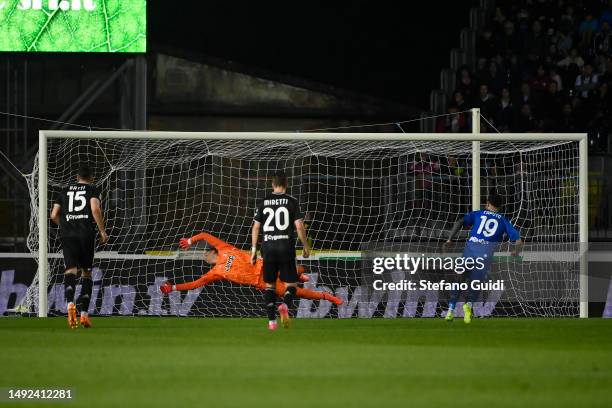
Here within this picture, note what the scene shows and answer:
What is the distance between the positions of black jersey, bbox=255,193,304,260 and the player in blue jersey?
73.4 inches

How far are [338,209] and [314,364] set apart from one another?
26.6 ft

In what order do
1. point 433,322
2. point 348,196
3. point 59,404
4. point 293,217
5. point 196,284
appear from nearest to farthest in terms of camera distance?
1. point 59,404
2. point 293,217
3. point 433,322
4. point 196,284
5. point 348,196

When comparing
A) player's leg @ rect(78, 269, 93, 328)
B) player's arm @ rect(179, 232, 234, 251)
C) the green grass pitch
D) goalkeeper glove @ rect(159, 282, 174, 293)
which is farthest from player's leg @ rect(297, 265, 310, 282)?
player's leg @ rect(78, 269, 93, 328)

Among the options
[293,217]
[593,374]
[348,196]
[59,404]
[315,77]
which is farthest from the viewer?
[315,77]

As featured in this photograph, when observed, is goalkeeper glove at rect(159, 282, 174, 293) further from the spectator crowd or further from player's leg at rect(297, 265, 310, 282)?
the spectator crowd

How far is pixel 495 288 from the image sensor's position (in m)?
15.3

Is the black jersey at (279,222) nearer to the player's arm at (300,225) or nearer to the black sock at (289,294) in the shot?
the player's arm at (300,225)

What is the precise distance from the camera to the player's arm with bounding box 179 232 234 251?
14.5 metres

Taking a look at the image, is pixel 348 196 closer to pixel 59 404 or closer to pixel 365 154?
pixel 365 154

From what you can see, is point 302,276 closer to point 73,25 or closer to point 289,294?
point 289,294

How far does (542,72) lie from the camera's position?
20.0 meters

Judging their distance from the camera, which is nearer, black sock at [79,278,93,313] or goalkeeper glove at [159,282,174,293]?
black sock at [79,278,93,313]

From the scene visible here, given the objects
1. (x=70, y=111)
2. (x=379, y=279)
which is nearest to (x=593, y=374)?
(x=379, y=279)

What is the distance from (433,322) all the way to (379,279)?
1.21 metres
